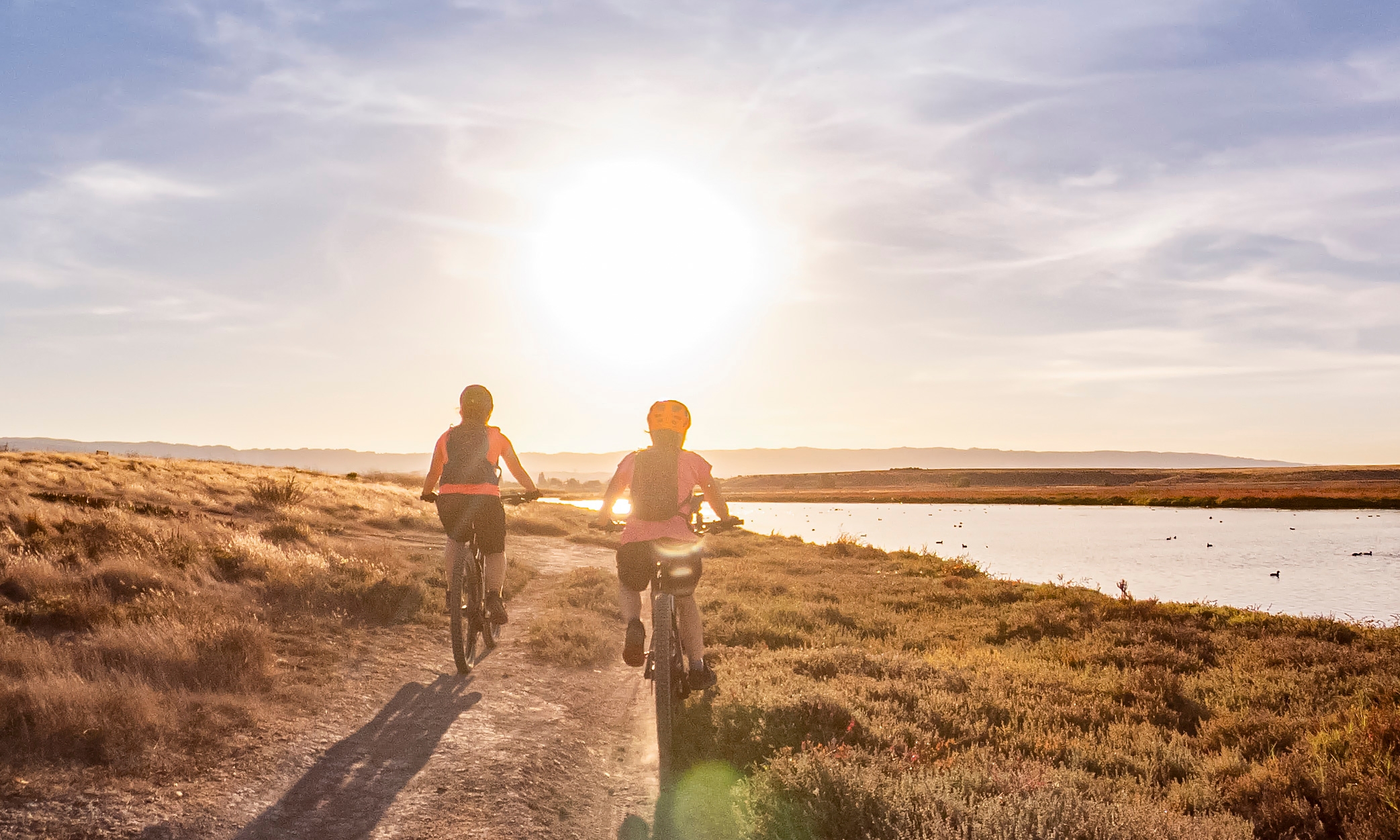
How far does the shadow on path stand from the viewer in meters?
5.12

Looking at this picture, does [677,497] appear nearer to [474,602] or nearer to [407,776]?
[407,776]

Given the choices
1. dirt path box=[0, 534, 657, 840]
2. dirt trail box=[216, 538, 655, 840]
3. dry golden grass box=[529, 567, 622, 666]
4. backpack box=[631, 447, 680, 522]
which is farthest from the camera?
dry golden grass box=[529, 567, 622, 666]

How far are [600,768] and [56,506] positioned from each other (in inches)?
598

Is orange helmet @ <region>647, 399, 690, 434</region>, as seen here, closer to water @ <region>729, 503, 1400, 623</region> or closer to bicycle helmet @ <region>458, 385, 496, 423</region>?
bicycle helmet @ <region>458, 385, 496, 423</region>

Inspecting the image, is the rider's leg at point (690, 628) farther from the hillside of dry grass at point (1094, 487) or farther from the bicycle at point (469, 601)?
the hillside of dry grass at point (1094, 487)

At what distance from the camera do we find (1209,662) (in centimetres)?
1227

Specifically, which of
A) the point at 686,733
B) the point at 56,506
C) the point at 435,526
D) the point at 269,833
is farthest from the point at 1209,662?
the point at 435,526

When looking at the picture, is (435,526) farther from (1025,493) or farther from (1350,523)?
(1025,493)

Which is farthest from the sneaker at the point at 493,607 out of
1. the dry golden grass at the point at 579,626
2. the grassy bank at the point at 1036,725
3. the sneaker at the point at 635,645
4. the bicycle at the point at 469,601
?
the sneaker at the point at 635,645

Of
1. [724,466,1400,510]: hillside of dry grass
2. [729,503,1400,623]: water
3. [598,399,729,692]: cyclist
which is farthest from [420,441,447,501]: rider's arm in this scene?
[724,466,1400,510]: hillside of dry grass

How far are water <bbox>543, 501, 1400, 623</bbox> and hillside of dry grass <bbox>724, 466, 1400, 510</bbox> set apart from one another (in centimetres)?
1134

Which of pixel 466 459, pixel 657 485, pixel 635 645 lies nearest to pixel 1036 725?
pixel 635 645

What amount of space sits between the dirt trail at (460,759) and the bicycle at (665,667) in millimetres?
301

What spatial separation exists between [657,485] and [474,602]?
401cm
